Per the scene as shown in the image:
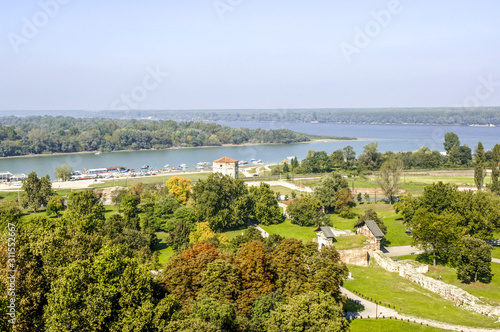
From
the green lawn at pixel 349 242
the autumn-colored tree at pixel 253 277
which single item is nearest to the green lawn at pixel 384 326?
the autumn-colored tree at pixel 253 277

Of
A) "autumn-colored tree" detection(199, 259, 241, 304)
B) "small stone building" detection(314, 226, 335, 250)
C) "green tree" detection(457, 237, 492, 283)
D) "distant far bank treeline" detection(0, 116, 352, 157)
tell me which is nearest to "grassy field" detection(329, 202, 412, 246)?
"small stone building" detection(314, 226, 335, 250)

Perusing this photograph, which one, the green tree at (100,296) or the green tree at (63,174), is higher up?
the green tree at (100,296)

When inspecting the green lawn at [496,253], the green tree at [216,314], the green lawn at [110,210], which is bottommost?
the green lawn at [496,253]

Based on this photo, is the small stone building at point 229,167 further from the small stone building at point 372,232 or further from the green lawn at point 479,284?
the green lawn at point 479,284

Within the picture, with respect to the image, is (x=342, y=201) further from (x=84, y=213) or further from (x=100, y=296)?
(x=100, y=296)

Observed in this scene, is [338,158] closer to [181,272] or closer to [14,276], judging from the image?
[181,272]

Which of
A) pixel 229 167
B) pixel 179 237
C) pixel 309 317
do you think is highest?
pixel 229 167

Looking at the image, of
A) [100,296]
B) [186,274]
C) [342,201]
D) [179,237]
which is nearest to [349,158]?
[342,201]
